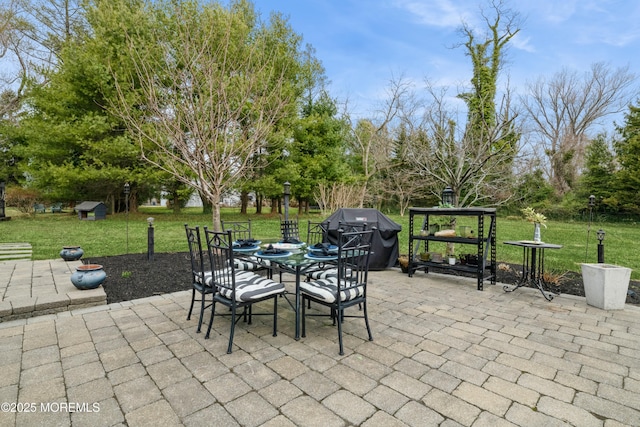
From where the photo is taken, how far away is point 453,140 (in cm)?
622

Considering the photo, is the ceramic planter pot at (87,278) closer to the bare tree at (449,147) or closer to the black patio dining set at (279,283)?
the black patio dining set at (279,283)

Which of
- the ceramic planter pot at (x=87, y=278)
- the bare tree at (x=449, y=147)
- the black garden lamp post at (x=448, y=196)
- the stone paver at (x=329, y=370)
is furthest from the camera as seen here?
the bare tree at (x=449, y=147)

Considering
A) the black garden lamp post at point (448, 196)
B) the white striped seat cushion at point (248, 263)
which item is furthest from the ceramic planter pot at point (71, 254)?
the black garden lamp post at point (448, 196)

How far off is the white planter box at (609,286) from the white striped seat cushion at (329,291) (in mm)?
2851

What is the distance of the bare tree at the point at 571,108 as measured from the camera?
17.1 metres

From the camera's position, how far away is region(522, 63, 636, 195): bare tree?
17.1 metres

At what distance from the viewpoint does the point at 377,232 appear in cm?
546

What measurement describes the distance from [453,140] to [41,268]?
748cm

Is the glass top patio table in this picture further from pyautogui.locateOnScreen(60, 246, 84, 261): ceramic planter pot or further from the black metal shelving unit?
pyautogui.locateOnScreen(60, 246, 84, 261): ceramic planter pot

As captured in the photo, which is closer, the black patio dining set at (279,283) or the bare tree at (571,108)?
the black patio dining set at (279,283)

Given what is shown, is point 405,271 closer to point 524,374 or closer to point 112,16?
point 524,374

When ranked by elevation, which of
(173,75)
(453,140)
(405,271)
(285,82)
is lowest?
(405,271)

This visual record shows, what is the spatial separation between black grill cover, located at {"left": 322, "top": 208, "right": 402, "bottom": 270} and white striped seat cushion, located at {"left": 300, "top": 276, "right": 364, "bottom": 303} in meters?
2.62

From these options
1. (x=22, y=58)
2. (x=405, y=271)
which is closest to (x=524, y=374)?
(x=405, y=271)
